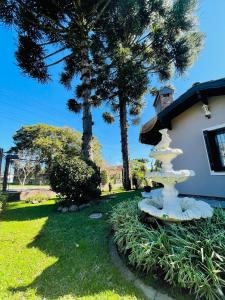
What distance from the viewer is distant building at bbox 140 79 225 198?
6383 millimetres

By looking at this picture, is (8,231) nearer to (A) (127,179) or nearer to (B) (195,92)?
(B) (195,92)

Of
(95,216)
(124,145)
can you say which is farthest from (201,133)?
(124,145)

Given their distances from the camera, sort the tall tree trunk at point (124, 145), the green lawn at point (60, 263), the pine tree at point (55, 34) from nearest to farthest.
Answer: the green lawn at point (60, 263)
the pine tree at point (55, 34)
the tall tree trunk at point (124, 145)

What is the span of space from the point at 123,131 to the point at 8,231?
32.8 ft

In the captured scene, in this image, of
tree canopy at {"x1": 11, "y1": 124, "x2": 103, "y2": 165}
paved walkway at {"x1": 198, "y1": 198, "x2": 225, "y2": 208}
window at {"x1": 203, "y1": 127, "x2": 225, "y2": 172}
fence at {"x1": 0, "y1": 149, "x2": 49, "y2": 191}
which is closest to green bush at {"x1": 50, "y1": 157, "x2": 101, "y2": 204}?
paved walkway at {"x1": 198, "y1": 198, "x2": 225, "y2": 208}

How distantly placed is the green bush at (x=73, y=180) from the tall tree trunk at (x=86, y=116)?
2.07 metres

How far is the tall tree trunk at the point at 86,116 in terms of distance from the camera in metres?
10.8

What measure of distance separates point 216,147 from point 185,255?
4819 millimetres

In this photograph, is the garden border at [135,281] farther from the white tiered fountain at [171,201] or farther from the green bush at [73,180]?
the green bush at [73,180]

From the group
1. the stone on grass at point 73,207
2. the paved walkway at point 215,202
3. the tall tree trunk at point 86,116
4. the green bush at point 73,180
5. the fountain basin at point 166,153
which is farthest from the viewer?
the tall tree trunk at point 86,116

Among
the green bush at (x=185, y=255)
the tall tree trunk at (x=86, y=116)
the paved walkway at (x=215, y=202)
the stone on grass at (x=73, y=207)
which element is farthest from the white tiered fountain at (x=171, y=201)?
the tall tree trunk at (x=86, y=116)

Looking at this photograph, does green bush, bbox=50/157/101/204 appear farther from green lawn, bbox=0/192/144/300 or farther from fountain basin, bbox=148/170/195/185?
fountain basin, bbox=148/170/195/185

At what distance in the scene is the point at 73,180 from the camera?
26.1 feet

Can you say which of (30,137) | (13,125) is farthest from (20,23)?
(13,125)
